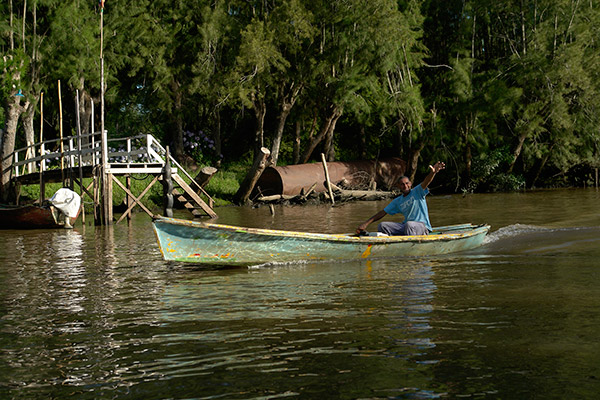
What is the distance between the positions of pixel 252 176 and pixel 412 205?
56.6 feet

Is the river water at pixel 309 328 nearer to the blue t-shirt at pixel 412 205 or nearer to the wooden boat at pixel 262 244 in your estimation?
the wooden boat at pixel 262 244

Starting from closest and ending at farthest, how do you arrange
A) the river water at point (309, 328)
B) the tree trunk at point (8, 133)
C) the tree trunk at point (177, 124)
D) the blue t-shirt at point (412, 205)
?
the river water at point (309, 328), the blue t-shirt at point (412, 205), the tree trunk at point (8, 133), the tree trunk at point (177, 124)

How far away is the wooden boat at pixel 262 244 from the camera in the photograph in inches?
451

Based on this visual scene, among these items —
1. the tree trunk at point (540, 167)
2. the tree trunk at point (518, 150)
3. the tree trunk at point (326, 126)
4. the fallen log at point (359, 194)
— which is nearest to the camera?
the fallen log at point (359, 194)

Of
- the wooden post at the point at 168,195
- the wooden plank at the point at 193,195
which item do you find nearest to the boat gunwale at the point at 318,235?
the wooden post at the point at 168,195

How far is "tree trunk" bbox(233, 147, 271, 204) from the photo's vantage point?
93.4 ft

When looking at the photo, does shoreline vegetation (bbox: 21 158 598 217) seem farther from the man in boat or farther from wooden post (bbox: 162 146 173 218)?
the man in boat

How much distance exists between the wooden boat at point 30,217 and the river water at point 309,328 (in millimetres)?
7464

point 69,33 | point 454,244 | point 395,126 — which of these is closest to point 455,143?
point 395,126

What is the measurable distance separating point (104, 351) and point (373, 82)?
26.9 m

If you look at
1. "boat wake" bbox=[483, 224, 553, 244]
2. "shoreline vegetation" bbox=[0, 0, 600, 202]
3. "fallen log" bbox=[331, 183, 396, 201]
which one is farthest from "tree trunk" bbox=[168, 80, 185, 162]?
"boat wake" bbox=[483, 224, 553, 244]

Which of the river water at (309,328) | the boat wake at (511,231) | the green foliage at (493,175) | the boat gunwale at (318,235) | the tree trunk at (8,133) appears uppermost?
the tree trunk at (8,133)

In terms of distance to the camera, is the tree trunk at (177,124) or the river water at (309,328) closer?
the river water at (309,328)

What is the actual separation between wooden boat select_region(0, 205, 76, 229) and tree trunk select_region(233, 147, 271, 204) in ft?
27.6
